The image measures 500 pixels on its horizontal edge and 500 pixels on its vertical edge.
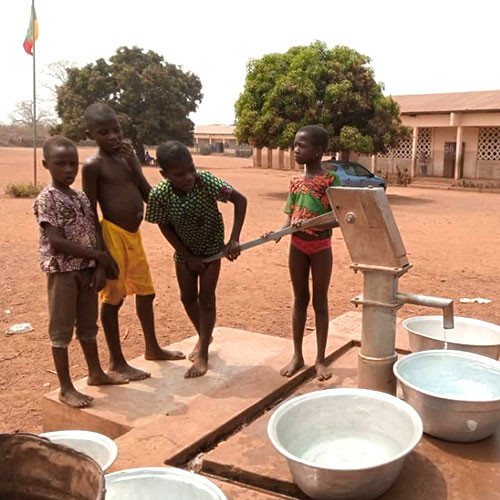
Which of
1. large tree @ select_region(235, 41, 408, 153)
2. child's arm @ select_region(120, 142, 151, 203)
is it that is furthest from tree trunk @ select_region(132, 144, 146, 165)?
child's arm @ select_region(120, 142, 151, 203)

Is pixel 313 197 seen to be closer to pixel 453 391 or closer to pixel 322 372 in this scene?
pixel 322 372

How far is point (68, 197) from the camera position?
8.21ft

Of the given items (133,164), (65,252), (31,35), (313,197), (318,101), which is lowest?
(65,252)

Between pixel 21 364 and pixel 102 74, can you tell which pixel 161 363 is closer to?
pixel 21 364

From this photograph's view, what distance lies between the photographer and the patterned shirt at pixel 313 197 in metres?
2.70

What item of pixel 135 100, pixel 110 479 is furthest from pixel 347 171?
pixel 135 100

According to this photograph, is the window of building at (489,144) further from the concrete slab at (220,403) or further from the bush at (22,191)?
the concrete slab at (220,403)

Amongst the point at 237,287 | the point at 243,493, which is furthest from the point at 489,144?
the point at 243,493

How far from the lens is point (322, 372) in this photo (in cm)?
273

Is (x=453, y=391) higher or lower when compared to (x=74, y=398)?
higher

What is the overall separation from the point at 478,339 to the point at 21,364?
274cm

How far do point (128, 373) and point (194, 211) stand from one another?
0.90m

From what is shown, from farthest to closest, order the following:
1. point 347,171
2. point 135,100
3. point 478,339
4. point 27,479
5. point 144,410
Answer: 1. point 135,100
2. point 347,171
3. point 478,339
4. point 144,410
5. point 27,479

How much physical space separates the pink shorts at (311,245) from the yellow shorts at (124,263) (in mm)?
820
